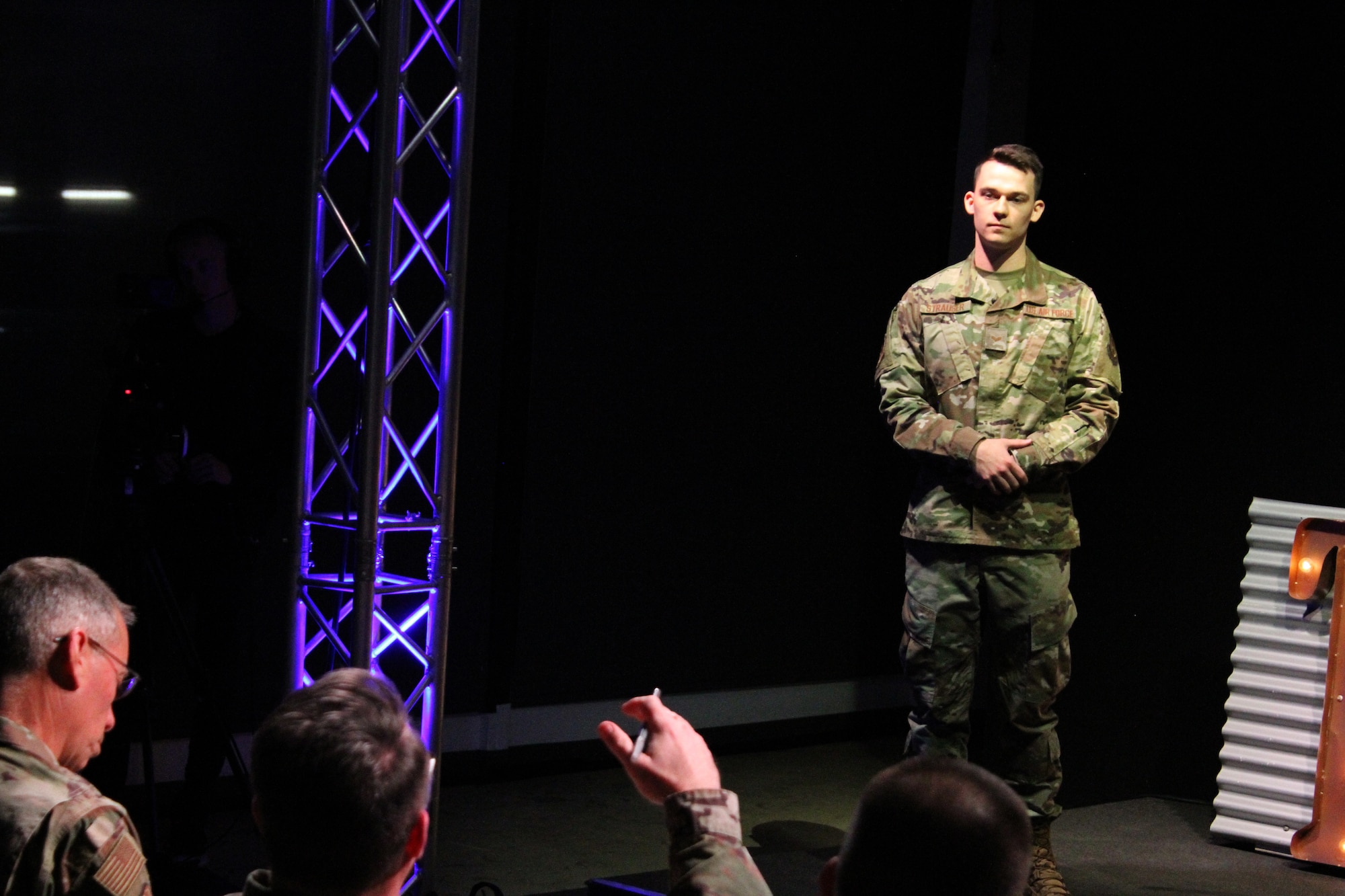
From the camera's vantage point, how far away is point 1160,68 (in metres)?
4.31

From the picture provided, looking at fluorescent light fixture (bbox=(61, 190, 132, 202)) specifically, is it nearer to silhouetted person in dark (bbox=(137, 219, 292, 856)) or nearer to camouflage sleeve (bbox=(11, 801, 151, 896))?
silhouetted person in dark (bbox=(137, 219, 292, 856))

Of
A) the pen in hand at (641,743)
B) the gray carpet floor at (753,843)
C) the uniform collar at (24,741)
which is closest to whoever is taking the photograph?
the pen in hand at (641,743)

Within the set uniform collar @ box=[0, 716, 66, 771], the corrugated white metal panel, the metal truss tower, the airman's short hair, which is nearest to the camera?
the airman's short hair

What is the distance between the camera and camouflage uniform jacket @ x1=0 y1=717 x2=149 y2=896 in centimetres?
150

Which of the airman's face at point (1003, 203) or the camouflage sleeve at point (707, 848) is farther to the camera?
the airman's face at point (1003, 203)

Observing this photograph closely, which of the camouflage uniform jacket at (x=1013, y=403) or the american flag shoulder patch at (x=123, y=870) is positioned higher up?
the camouflage uniform jacket at (x=1013, y=403)

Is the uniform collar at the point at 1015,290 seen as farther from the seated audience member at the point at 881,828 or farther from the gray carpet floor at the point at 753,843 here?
the seated audience member at the point at 881,828

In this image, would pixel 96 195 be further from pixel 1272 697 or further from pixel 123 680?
pixel 1272 697

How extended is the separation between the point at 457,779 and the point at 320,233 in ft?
6.53

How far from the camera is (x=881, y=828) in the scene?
4.09 feet

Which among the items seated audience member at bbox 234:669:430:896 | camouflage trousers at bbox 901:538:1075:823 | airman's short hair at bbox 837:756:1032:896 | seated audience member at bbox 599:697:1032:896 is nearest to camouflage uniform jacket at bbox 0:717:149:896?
seated audience member at bbox 234:669:430:896

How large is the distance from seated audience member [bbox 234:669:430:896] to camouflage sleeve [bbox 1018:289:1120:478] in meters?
2.35

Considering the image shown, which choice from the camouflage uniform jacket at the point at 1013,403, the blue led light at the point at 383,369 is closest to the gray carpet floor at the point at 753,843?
the blue led light at the point at 383,369

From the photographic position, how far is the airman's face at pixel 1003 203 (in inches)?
137
